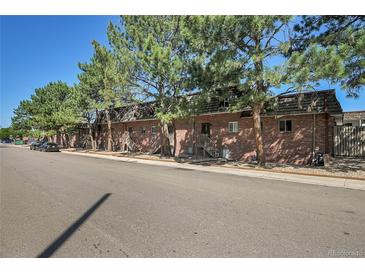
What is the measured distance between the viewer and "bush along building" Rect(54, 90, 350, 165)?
15227 millimetres

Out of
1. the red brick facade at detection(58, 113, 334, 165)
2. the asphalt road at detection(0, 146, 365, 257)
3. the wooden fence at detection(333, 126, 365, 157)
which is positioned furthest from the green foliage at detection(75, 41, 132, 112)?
the wooden fence at detection(333, 126, 365, 157)

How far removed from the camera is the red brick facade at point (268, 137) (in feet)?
50.8

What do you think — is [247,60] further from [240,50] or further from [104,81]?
[104,81]

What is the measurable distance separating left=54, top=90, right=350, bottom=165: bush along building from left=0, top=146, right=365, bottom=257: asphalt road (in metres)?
7.81

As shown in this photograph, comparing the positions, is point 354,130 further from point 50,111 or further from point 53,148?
point 50,111

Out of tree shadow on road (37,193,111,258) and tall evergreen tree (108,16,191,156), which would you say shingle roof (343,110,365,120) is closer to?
tall evergreen tree (108,16,191,156)

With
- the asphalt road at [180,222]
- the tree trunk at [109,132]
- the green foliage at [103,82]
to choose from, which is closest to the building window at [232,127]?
the green foliage at [103,82]

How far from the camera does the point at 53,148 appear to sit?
3344cm

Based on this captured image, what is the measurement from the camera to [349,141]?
56.9ft

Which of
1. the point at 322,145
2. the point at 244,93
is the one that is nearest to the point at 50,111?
the point at 244,93

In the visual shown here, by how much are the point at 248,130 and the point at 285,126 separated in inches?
104

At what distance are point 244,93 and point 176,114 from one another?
17.4ft

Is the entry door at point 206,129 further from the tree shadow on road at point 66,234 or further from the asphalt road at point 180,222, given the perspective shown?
the tree shadow on road at point 66,234

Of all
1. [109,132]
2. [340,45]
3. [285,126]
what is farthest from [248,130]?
[109,132]
